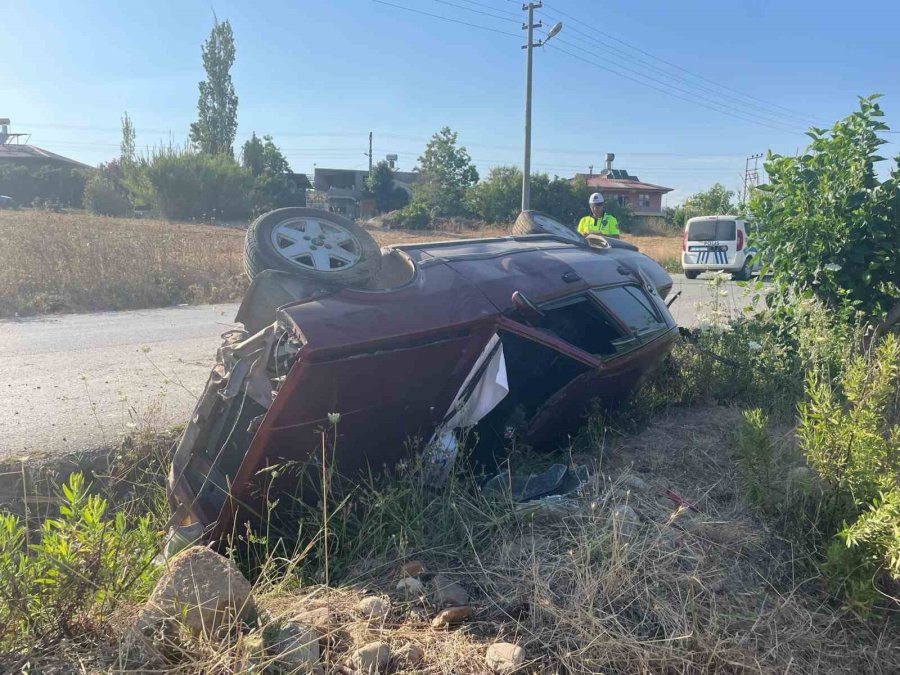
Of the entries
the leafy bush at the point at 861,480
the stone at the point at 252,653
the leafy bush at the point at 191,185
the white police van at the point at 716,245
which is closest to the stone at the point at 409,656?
the stone at the point at 252,653

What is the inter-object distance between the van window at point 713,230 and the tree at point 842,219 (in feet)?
50.4

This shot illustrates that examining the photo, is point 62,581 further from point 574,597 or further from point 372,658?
point 574,597

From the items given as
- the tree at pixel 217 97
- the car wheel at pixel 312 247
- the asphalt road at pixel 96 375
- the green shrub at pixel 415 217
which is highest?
the tree at pixel 217 97

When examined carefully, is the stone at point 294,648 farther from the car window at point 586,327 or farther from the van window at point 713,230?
the van window at point 713,230

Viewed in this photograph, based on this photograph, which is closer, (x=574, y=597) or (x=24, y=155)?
(x=574, y=597)

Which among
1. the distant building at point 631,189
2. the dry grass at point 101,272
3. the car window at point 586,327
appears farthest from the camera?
the distant building at point 631,189

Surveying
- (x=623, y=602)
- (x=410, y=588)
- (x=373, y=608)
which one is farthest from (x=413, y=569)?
(x=623, y=602)

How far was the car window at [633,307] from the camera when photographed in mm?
4566

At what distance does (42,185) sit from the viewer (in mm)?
44594

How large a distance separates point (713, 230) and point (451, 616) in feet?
64.0

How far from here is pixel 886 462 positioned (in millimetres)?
3072

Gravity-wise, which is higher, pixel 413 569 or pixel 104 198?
pixel 104 198

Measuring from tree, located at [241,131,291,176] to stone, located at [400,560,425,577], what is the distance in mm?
43438

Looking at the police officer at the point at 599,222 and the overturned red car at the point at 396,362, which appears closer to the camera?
the overturned red car at the point at 396,362
